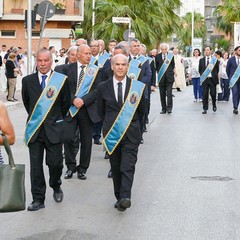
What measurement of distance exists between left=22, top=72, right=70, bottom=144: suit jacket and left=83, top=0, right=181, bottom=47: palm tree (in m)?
37.5

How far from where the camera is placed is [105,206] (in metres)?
9.52

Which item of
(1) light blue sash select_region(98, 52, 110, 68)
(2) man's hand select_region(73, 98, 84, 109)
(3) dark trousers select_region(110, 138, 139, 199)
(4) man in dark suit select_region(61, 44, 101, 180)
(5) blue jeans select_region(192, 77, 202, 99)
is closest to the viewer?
(3) dark trousers select_region(110, 138, 139, 199)

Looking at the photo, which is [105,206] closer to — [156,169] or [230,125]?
[156,169]

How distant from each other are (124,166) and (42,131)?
95 centimetres

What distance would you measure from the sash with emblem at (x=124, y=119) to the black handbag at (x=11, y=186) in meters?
3.16

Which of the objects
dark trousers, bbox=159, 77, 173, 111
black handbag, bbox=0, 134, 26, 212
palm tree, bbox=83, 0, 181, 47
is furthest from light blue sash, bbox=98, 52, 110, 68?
palm tree, bbox=83, 0, 181, 47

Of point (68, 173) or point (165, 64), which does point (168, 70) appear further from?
point (68, 173)

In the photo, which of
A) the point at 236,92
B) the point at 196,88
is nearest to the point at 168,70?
the point at 236,92

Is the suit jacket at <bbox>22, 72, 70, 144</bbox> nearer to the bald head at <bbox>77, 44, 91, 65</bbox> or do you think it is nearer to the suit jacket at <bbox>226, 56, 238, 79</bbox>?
the bald head at <bbox>77, 44, 91, 65</bbox>

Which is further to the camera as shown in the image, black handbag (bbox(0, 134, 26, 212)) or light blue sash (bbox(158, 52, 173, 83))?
light blue sash (bbox(158, 52, 173, 83))

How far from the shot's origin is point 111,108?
31.1ft

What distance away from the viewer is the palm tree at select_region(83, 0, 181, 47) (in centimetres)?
4759

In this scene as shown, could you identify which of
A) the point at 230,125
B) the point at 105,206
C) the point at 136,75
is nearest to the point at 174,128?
the point at 230,125

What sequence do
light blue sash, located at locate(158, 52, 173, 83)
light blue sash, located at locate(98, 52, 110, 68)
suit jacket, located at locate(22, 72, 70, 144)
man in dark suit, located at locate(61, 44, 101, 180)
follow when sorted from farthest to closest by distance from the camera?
1. light blue sash, located at locate(158, 52, 173, 83)
2. light blue sash, located at locate(98, 52, 110, 68)
3. man in dark suit, located at locate(61, 44, 101, 180)
4. suit jacket, located at locate(22, 72, 70, 144)
